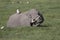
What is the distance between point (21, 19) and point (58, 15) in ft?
19.4

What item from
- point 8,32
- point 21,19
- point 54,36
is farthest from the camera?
point 21,19

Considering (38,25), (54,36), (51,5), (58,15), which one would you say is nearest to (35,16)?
(38,25)

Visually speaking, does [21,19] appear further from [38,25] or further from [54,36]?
[54,36]

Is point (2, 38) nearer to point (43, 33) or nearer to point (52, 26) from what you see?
point (43, 33)

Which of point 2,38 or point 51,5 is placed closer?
point 2,38

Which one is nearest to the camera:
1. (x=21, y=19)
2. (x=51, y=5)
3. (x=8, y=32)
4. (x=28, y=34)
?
(x=28, y=34)

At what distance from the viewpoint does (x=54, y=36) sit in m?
15.3

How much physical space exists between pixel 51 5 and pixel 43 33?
13938mm

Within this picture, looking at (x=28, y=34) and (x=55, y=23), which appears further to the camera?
(x=55, y=23)

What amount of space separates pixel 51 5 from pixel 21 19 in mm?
11596

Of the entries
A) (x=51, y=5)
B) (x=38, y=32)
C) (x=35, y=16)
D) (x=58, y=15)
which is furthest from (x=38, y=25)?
(x=51, y=5)

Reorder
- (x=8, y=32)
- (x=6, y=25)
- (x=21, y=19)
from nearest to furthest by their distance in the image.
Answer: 1. (x=8, y=32)
2. (x=21, y=19)
3. (x=6, y=25)

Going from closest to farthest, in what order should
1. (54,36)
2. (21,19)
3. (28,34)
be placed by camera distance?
(54,36)
(28,34)
(21,19)

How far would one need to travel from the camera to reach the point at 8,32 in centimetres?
1759
